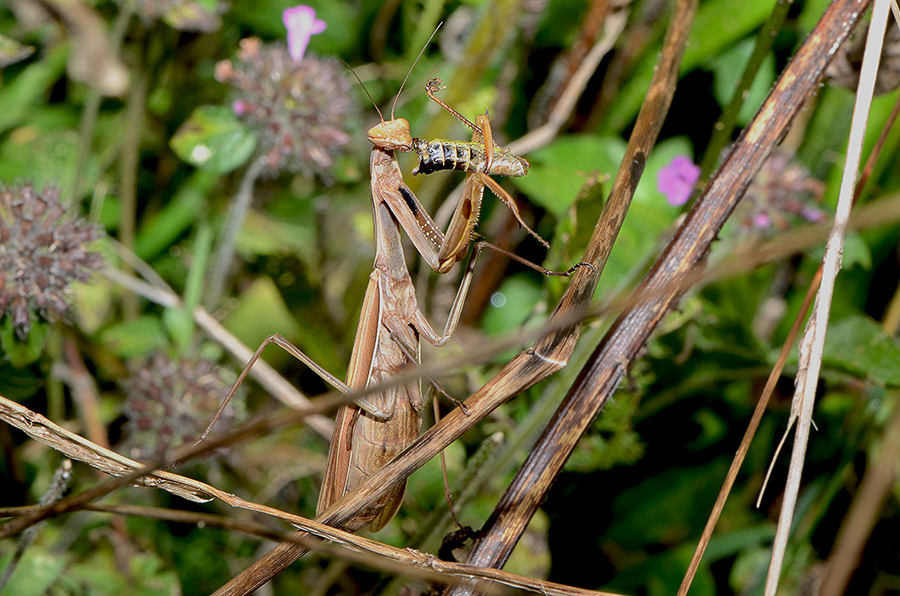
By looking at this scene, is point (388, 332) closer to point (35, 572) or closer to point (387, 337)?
point (387, 337)

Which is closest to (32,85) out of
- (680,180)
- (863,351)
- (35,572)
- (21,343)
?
(21,343)

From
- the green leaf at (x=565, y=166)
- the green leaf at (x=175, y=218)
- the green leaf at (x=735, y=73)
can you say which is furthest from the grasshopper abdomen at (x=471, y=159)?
the green leaf at (x=735, y=73)

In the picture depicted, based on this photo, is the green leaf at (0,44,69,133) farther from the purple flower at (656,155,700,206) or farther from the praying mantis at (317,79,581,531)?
the purple flower at (656,155,700,206)

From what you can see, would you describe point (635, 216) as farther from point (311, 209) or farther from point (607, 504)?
point (311, 209)

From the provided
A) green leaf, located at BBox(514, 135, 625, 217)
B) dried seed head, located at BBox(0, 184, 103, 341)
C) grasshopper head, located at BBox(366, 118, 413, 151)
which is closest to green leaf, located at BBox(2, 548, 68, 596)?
dried seed head, located at BBox(0, 184, 103, 341)

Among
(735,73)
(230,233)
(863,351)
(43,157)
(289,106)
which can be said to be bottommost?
(863,351)

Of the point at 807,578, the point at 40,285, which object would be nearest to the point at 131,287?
the point at 40,285
